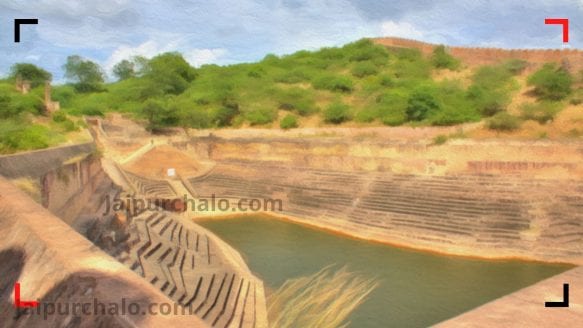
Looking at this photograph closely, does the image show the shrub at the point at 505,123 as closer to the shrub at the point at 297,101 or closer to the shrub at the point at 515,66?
the shrub at the point at 515,66

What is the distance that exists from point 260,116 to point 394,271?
19.3m

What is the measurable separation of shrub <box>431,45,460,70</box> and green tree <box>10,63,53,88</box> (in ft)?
112

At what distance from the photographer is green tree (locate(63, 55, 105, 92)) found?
44562 millimetres

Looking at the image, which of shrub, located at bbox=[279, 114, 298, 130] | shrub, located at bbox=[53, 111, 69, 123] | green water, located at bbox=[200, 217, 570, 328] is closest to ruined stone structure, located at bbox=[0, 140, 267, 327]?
green water, located at bbox=[200, 217, 570, 328]

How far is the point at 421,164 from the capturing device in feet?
55.9

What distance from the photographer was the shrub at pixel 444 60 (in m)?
33.0

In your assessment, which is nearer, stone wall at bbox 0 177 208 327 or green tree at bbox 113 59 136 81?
stone wall at bbox 0 177 208 327

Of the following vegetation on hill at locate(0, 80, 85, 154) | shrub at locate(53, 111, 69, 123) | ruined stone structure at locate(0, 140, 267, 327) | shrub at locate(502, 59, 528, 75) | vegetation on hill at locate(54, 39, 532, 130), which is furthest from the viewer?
shrub at locate(502, 59, 528, 75)

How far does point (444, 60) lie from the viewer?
33188 mm

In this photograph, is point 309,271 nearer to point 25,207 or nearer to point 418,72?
point 25,207

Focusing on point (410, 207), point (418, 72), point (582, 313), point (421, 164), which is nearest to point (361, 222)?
point (410, 207)

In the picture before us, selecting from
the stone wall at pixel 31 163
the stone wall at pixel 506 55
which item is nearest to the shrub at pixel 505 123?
the stone wall at pixel 506 55

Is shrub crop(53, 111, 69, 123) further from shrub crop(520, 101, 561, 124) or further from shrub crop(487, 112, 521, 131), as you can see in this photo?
shrub crop(520, 101, 561, 124)

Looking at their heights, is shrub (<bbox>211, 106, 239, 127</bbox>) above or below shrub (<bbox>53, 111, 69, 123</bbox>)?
above
